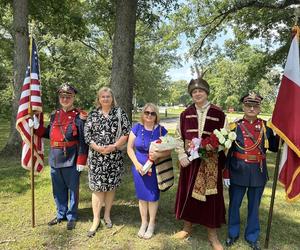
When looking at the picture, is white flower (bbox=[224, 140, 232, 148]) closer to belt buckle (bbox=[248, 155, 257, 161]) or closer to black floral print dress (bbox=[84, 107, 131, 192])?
belt buckle (bbox=[248, 155, 257, 161])

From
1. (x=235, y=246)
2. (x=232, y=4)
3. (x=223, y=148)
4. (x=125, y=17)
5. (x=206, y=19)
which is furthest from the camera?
(x=206, y=19)

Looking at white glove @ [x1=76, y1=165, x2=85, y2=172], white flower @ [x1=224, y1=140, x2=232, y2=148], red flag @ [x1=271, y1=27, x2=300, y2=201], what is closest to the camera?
white flower @ [x1=224, y1=140, x2=232, y2=148]

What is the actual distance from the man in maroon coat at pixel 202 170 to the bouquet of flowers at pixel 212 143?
0.14 metres

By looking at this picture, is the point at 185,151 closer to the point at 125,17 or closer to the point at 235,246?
the point at 235,246

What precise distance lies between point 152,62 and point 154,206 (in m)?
30.4

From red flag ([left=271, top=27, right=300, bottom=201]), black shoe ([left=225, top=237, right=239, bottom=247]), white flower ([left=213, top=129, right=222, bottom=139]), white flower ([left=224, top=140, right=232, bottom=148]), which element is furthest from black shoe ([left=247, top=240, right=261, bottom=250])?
white flower ([left=213, top=129, right=222, bottom=139])

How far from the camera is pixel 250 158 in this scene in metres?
4.75

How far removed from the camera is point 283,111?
464 cm

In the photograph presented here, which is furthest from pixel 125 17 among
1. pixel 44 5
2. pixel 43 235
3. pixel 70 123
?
pixel 44 5

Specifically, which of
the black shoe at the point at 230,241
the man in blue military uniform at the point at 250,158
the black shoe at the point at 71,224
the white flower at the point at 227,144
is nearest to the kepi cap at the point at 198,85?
the man in blue military uniform at the point at 250,158

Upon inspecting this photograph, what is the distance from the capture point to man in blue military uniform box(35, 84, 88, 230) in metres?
5.12

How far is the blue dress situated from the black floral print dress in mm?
298

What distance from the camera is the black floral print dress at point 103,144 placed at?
4.98 m

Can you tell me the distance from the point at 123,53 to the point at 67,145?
2990 mm
